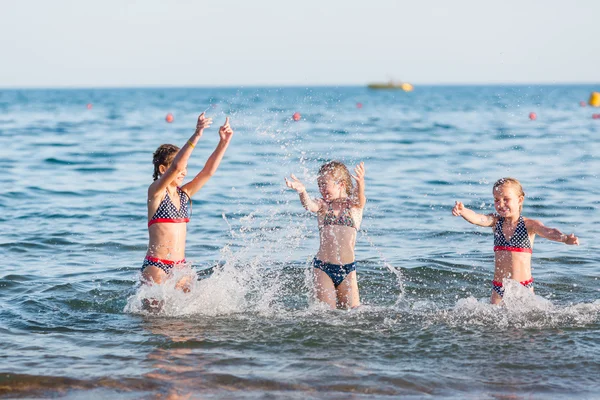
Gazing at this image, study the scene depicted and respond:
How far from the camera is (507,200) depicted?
290 inches

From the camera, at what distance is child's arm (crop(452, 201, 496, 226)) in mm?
7009

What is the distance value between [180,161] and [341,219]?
1.69m

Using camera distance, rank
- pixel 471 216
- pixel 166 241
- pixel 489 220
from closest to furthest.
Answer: pixel 471 216 → pixel 166 241 → pixel 489 220

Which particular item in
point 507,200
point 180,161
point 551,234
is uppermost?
point 180,161

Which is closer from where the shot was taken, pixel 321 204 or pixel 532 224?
pixel 532 224

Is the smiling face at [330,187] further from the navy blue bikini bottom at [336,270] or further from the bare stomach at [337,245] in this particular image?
the navy blue bikini bottom at [336,270]

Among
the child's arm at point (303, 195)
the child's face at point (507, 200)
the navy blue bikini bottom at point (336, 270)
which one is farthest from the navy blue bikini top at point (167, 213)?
the child's face at point (507, 200)

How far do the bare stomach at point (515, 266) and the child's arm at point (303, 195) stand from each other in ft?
6.06

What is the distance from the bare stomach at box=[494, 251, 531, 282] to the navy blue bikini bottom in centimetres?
144

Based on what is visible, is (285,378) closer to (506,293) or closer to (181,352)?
(181,352)

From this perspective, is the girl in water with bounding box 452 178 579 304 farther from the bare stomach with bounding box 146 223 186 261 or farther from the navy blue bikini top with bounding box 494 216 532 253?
the bare stomach with bounding box 146 223 186 261

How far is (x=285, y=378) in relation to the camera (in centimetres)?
563

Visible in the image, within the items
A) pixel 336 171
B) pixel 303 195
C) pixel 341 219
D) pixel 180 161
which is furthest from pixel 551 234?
pixel 180 161

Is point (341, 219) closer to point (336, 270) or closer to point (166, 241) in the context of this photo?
point (336, 270)
